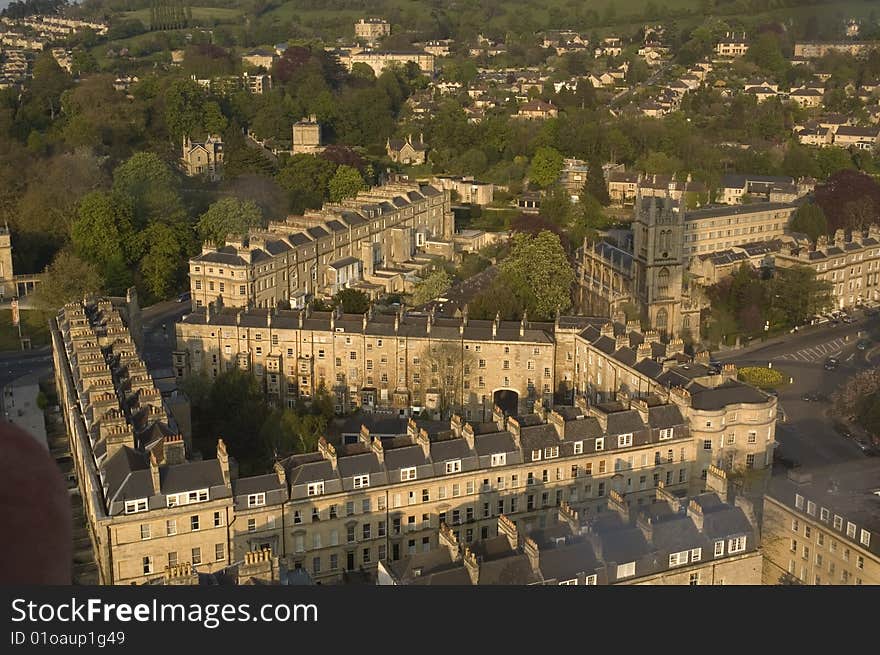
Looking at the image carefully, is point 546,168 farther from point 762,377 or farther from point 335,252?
point 762,377

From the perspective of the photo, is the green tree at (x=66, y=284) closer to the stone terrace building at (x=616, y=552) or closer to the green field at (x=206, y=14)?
the stone terrace building at (x=616, y=552)

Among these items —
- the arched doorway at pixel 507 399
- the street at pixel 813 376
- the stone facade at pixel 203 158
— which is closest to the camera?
the street at pixel 813 376

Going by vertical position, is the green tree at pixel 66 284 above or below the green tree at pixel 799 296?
above

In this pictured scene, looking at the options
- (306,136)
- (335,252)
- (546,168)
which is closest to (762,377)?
(335,252)

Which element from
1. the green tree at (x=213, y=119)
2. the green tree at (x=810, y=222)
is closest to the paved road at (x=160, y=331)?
the green tree at (x=213, y=119)

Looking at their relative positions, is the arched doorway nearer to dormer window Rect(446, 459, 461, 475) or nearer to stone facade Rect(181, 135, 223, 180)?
dormer window Rect(446, 459, 461, 475)

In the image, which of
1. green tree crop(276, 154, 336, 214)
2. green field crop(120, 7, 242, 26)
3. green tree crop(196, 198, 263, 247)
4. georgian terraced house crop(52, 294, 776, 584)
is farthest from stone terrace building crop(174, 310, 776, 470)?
green field crop(120, 7, 242, 26)
